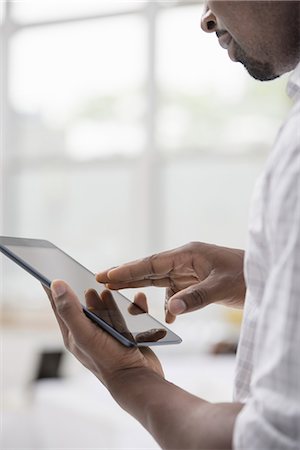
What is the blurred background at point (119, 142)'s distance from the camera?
4219 mm

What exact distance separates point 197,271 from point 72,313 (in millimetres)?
320

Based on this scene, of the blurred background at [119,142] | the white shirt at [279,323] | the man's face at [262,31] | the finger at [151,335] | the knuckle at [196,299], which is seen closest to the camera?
the white shirt at [279,323]

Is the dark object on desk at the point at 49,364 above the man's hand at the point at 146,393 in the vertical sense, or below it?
below

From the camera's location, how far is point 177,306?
0.91 meters

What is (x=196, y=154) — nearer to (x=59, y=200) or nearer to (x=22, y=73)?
(x=59, y=200)

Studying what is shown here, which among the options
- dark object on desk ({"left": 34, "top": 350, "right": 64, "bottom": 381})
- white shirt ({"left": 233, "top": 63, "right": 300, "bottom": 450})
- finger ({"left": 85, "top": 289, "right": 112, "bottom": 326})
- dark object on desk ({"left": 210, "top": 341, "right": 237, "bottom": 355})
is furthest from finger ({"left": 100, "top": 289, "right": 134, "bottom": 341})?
dark object on desk ({"left": 34, "top": 350, "right": 64, "bottom": 381})

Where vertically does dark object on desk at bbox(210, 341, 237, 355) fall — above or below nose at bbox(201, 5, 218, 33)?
below

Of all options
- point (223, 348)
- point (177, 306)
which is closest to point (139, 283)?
point (177, 306)

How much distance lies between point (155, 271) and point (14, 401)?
294 cm

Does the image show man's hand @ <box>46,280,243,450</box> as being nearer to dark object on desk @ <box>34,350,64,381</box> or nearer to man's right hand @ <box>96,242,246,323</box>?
man's right hand @ <box>96,242,246,323</box>

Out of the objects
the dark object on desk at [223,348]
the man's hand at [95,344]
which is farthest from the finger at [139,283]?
the dark object on desk at [223,348]

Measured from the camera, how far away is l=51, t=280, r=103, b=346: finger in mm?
756

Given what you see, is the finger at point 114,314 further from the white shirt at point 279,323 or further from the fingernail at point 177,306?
the white shirt at point 279,323

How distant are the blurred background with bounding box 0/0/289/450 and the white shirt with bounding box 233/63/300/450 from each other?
3446mm
